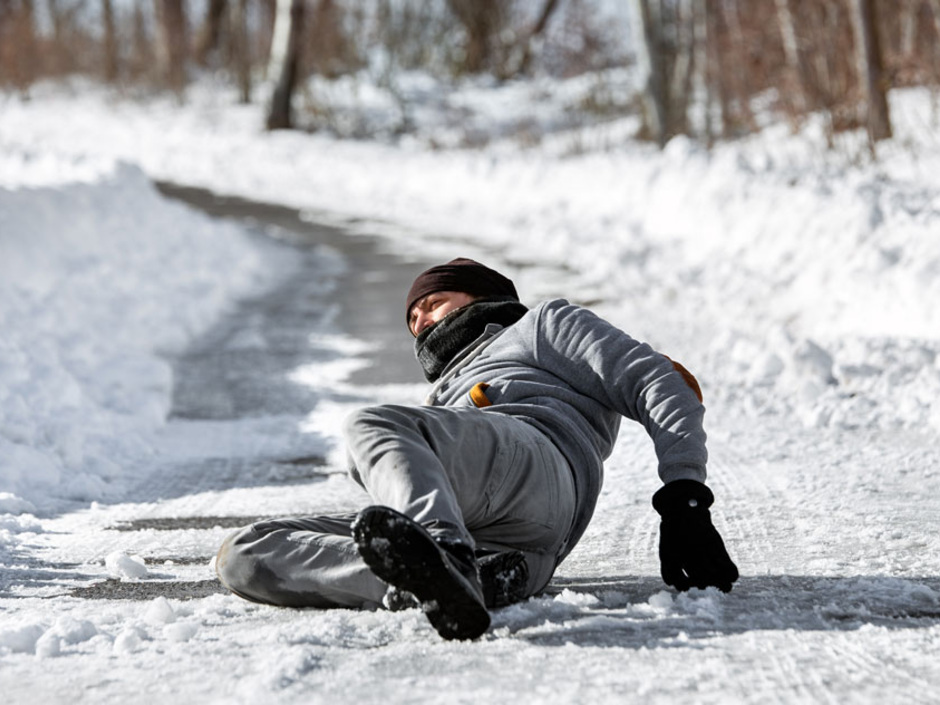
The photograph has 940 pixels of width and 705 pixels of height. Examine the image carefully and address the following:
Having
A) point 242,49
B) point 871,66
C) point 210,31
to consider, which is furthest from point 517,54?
point 871,66

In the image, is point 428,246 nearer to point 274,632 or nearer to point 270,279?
point 270,279

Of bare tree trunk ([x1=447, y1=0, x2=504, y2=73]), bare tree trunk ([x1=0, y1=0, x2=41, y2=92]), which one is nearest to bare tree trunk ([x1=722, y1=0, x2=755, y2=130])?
bare tree trunk ([x1=447, y1=0, x2=504, y2=73])

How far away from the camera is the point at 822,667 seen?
2.34 meters

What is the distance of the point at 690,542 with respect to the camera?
274 cm

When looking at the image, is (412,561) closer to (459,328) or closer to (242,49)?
(459,328)

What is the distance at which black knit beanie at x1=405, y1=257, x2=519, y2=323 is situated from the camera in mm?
3377

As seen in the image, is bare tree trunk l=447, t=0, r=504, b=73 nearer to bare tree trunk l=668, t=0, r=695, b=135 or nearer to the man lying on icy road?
bare tree trunk l=668, t=0, r=695, b=135

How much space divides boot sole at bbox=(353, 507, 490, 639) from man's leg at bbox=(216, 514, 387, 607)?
303mm

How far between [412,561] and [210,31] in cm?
3680

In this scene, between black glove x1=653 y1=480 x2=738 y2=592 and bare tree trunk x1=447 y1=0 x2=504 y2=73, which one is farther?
A: bare tree trunk x1=447 y1=0 x2=504 y2=73

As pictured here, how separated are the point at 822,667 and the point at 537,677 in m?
0.53

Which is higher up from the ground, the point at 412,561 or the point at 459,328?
the point at 459,328

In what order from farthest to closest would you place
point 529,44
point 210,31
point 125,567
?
point 210,31 < point 529,44 < point 125,567

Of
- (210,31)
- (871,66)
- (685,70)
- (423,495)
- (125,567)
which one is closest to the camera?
(423,495)
